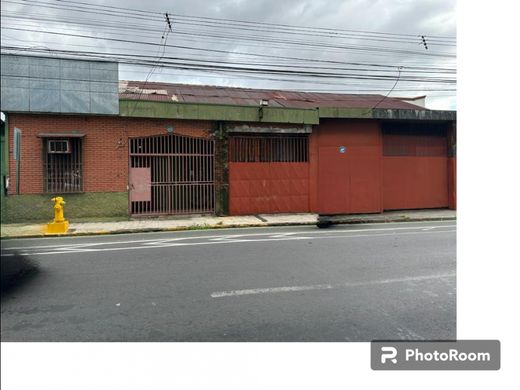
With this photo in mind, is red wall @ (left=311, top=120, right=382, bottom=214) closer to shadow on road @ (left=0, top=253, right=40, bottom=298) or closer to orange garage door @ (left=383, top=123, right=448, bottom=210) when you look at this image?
orange garage door @ (left=383, top=123, right=448, bottom=210)

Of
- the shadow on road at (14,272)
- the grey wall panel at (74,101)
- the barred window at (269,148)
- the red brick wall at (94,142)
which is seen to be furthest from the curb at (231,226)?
the grey wall panel at (74,101)

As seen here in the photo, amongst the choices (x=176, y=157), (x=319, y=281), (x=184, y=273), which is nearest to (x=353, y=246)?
(x=319, y=281)

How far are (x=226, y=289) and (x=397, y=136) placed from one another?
12.7m

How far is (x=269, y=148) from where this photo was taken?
1371 cm

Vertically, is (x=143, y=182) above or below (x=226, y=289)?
above

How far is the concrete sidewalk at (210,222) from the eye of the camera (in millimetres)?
10117

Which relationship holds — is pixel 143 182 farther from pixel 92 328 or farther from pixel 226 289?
pixel 92 328

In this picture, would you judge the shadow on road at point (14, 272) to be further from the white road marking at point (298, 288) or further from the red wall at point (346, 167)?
the red wall at point (346, 167)

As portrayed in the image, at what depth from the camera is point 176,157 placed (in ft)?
42.1

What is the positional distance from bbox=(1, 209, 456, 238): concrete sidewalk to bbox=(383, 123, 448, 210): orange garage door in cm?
92

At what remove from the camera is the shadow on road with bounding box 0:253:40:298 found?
358 cm

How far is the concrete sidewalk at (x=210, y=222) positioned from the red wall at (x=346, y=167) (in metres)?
0.62

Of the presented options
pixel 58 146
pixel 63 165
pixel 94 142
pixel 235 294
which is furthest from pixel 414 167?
pixel 235 294

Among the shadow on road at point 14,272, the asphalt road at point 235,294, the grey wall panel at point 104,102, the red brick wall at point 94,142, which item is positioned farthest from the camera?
the grey wall panel at point 104,102
